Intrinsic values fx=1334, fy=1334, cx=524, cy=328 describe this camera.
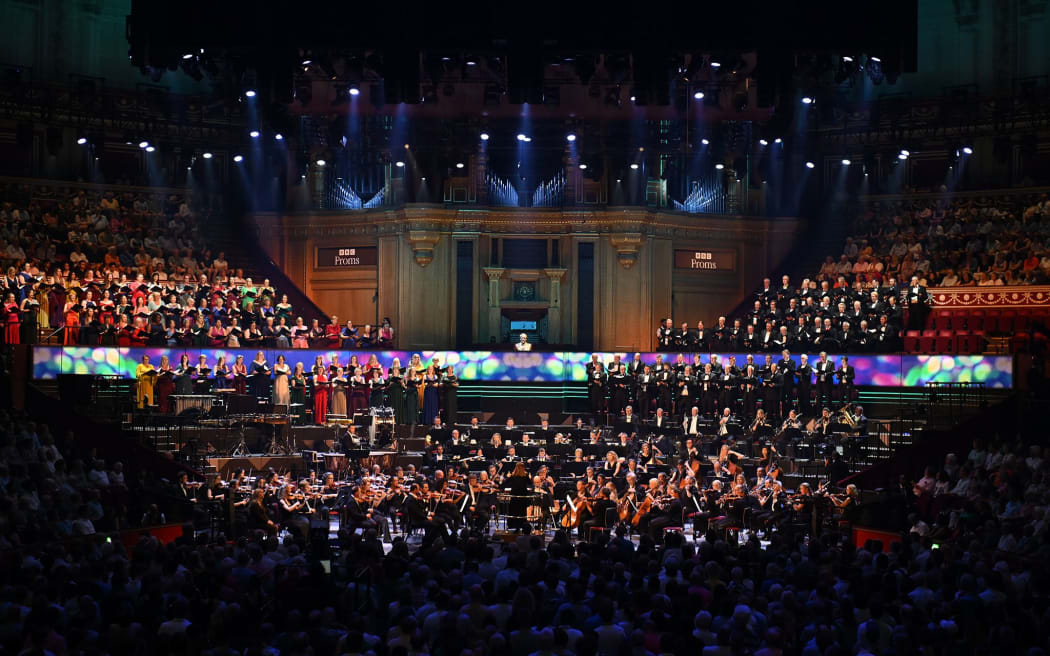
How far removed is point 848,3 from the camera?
43.3 ft

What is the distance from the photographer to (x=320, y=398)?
85.1 feet

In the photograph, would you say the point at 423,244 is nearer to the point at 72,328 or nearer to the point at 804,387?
the point at 72,328


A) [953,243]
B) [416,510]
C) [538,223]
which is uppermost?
[538,223]

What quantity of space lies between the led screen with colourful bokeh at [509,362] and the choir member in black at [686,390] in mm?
2077

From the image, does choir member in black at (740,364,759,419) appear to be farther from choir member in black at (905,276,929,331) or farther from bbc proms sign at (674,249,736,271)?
bbc proms sign at (674,249,736,271)

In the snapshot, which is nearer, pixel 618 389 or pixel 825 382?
pixel 825 382

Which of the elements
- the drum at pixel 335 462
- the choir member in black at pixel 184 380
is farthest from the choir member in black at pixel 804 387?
the choir member in black at pixel 184 380

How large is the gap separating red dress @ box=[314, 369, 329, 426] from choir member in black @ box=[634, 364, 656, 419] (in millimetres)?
6101

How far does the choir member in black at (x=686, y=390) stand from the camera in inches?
1016

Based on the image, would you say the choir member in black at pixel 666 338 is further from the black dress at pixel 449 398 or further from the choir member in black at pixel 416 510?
the choir member in black at pixel 416 510

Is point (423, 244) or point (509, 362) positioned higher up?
point (423, 244)

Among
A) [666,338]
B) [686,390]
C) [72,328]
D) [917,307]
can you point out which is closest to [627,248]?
[666,338]

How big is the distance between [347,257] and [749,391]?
11.8m

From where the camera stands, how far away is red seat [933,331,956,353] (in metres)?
25.6
